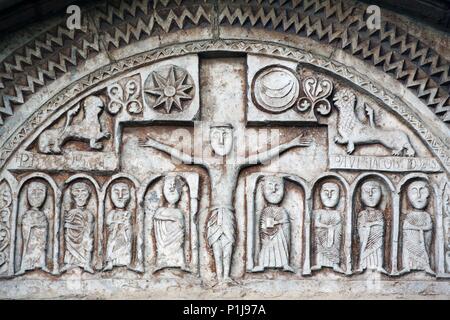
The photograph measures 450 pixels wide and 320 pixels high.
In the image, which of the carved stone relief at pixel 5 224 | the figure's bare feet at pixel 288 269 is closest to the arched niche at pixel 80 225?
the carved stone relief at pixel 5 224

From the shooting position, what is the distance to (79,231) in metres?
10.2

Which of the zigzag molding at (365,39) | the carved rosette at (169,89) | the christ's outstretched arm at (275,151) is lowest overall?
the christ's outstretched arm at (275,151)

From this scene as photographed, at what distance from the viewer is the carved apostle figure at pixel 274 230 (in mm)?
10180

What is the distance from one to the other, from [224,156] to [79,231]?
1.18 meters

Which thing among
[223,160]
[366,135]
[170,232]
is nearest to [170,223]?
[170,232]

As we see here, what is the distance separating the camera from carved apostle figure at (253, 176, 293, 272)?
33.4ft

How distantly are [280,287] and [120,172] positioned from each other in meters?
1.42

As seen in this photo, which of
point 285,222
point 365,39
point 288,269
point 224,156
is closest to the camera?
point 288,269

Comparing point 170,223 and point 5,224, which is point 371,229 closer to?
point 170,223

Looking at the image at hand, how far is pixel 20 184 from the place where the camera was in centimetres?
1027

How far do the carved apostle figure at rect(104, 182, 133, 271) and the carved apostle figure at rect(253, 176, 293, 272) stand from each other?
36.7 inches

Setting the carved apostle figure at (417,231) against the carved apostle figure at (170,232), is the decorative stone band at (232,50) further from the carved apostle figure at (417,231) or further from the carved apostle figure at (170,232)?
the carved apostle figure at (170,232)

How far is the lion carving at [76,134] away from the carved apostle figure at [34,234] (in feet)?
1.10

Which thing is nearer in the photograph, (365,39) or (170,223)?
(170,223)
